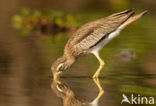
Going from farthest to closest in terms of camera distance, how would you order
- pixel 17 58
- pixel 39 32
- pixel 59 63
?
pixel 39 32, pixel 17 58, pixel 59 63

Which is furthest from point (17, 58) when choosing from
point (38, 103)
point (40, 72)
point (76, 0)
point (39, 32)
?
point (76, 0)

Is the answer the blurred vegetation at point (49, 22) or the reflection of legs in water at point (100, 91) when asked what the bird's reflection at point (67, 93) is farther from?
the blurred vegetation at point (49, 22)

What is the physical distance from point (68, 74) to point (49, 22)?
7.81 m

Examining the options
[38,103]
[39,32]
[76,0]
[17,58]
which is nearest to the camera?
[38,103]

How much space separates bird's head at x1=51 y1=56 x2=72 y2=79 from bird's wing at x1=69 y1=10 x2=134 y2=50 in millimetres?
491

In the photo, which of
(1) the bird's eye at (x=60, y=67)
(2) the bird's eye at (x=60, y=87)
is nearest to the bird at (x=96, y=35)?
(1) the bird's eye at (x=60, y=67)

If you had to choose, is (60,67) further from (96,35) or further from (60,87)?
(96,35)

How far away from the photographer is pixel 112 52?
14953 mm

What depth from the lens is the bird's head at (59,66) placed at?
1159 centimetres

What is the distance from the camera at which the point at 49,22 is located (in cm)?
1994

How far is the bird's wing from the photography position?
12.1m

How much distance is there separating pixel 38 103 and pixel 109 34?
2.99 m

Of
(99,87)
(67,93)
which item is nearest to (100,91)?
(99,87)

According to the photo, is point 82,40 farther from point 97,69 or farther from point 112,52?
point 112,52
